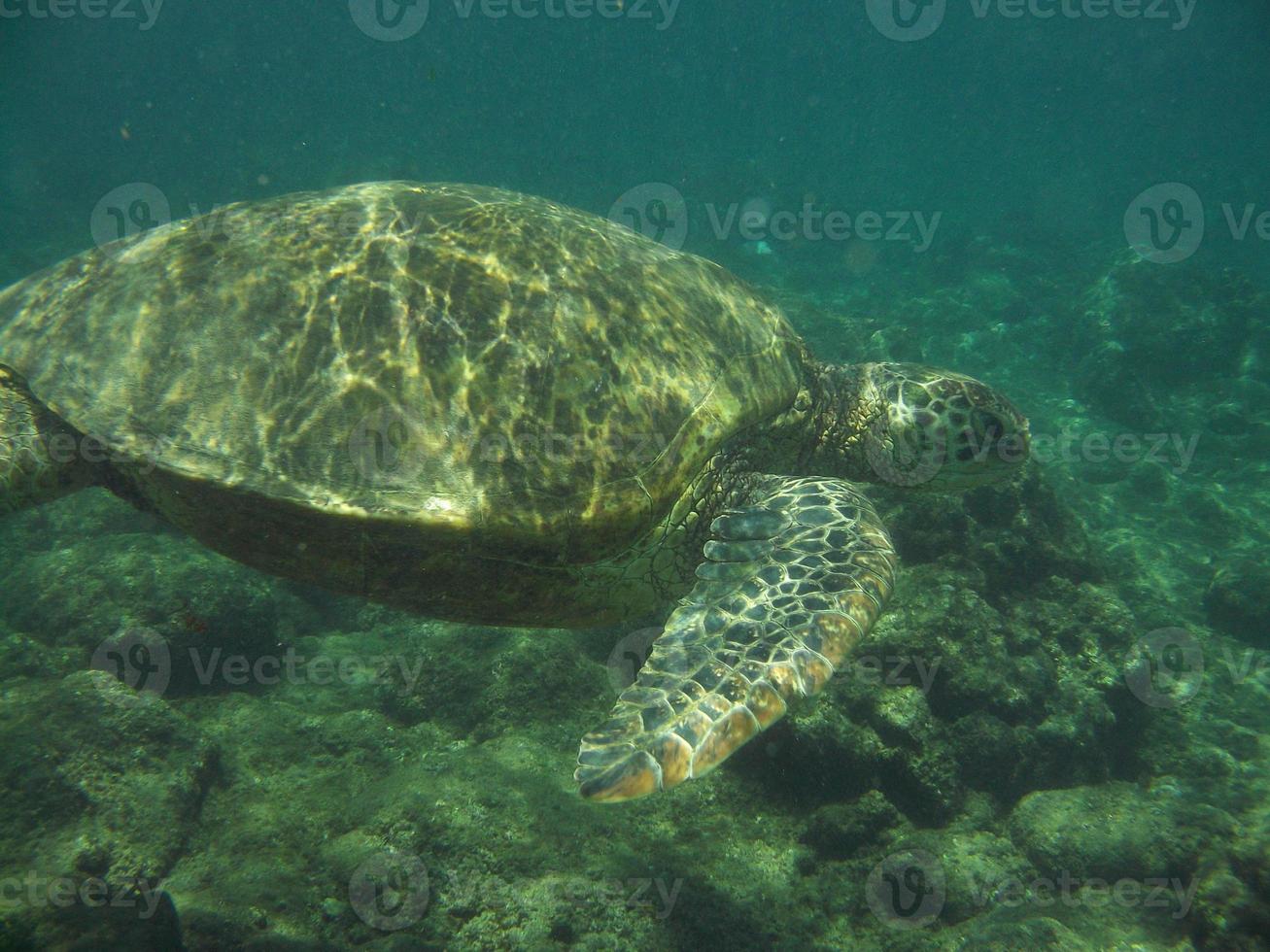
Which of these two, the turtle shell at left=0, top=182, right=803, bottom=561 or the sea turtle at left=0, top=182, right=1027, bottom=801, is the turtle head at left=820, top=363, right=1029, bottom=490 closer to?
the sea turtle at left=0, top=182, right=1027, bottom=801

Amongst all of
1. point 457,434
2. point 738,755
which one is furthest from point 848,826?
point 457,434

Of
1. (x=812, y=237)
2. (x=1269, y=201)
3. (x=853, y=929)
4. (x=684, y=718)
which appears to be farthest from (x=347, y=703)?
(x=1269, y=201)

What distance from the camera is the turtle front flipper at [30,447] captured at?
3627mm

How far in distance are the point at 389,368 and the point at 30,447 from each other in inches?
92.3

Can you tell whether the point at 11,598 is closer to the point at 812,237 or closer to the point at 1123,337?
the point at 1123,337

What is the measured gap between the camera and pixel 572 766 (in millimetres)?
4801

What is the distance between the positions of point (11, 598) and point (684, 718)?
7.81 metres

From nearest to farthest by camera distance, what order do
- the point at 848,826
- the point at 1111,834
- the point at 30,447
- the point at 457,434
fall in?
the point at 457,434 < the point at 30,447 < the point at 848,826 < the point at 1111,834

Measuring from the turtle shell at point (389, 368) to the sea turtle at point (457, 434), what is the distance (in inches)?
0.6

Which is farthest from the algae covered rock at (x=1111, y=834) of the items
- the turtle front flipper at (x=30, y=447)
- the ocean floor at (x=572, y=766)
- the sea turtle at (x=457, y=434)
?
the turtle front flipper at (x=30, y=447)

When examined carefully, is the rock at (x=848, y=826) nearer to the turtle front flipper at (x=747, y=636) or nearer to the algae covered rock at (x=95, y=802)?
the turtle front flipper at (x=747, y=636)

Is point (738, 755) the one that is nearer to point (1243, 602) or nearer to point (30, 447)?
point (30, 447)

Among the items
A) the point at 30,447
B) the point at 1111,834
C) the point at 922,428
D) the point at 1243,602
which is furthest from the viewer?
the point at 1243,602

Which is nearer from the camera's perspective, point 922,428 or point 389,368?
point 389,368
